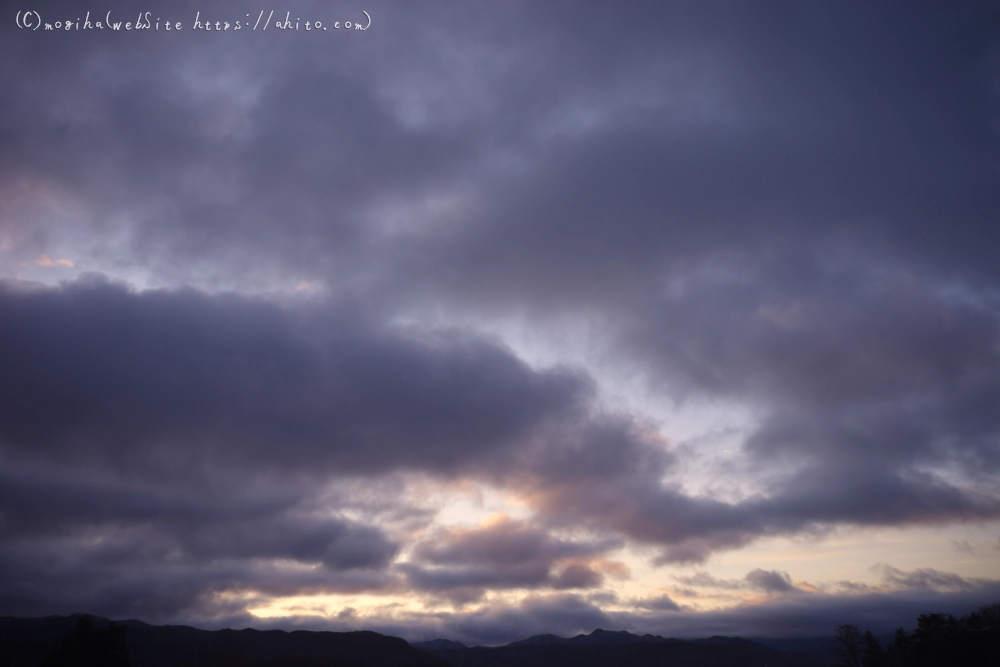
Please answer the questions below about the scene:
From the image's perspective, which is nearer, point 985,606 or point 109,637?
point 109,637

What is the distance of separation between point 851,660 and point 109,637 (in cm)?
19720

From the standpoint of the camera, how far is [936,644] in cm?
14462

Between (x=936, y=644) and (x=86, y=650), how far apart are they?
176 meters

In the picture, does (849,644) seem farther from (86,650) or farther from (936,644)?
(86,650)

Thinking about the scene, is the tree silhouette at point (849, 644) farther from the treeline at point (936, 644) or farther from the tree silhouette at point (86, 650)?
the tree silhouette at point (86, 650)

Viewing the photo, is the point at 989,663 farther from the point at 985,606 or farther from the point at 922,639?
the point at 985,606

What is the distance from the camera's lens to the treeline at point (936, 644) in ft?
378

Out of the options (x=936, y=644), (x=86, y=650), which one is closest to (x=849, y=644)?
(x=936, y=644)

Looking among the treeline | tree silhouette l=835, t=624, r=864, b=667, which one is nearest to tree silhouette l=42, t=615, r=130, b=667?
the treeline

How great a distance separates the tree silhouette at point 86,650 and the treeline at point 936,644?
152387mm

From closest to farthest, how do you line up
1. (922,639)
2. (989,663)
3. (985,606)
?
(989,663) < (922,639) < (985,606)

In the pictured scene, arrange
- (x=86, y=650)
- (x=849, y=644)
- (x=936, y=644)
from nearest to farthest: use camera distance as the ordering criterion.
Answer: (x=86, y=650), (x=936, y=644), (x=849, y=644)

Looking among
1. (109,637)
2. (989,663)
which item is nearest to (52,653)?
(109,637)

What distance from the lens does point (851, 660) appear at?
190500 millimetres
